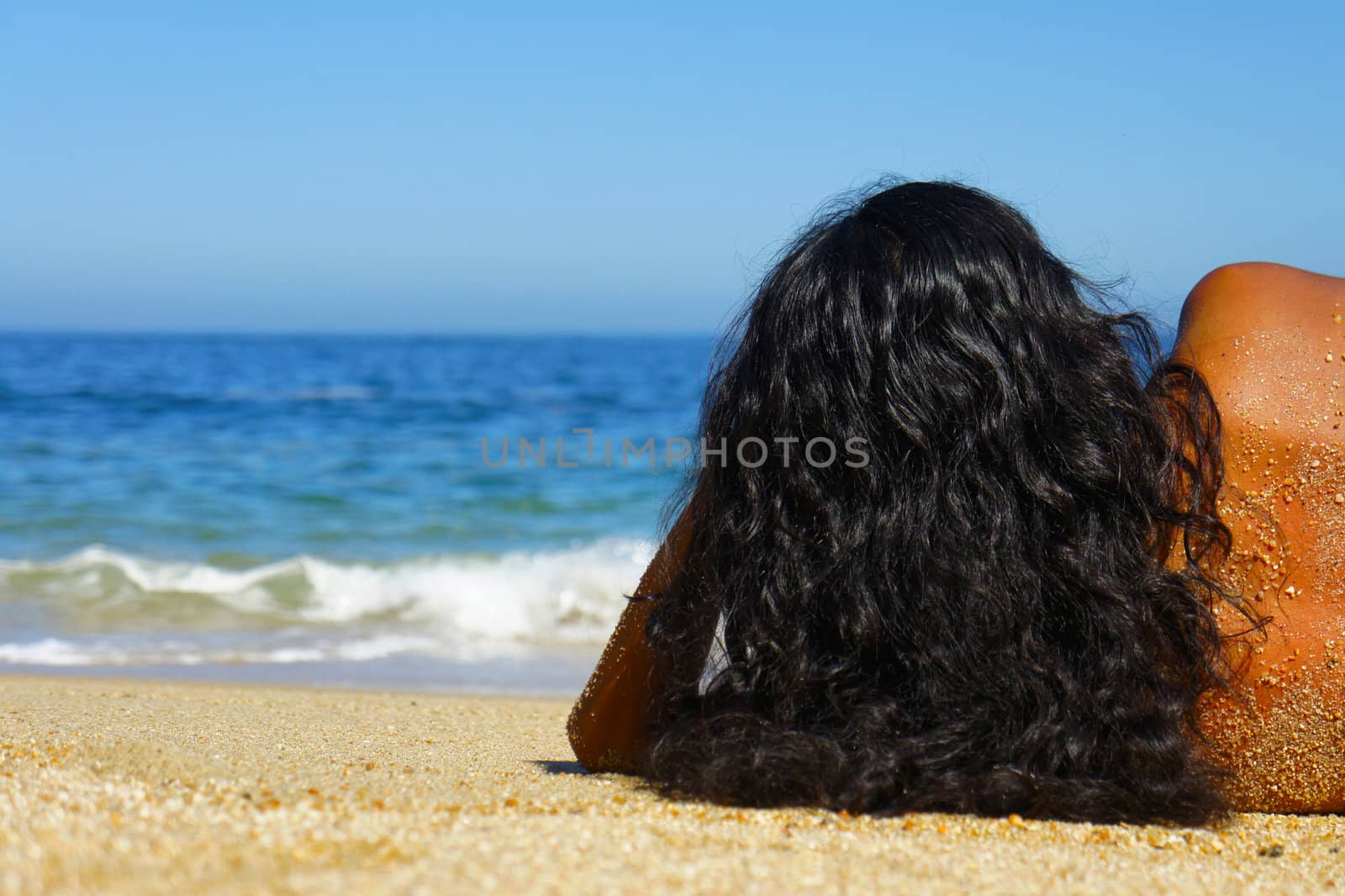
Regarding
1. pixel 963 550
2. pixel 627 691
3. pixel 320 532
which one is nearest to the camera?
pixel 963 550

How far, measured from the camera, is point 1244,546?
5.99ft

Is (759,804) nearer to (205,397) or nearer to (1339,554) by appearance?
(1339,554)

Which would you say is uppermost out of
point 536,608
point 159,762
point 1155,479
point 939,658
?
point 1155,479

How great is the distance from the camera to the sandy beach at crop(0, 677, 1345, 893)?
4.25 feet

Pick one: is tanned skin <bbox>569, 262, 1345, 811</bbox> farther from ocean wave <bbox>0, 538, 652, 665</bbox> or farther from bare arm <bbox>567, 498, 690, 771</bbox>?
ocean wave <bbox>0, 538, 652, 665</bbox>

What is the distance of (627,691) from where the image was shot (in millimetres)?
2121

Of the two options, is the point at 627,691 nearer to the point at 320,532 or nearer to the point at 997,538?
the point at 997,538

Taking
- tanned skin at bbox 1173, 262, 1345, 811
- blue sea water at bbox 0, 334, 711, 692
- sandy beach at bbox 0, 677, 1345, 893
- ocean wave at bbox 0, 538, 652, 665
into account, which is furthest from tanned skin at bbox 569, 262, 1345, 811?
ocean wave at bbox 0, 538, 652, 665

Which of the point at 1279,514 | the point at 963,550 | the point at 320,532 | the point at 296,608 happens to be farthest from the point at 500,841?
the point at 320,532

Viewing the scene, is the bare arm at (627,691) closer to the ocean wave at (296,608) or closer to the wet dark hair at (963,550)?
the wet dark hair at (963,550)

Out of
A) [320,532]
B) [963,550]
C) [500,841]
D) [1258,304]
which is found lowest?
[320,532]

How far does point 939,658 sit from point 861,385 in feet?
1.48

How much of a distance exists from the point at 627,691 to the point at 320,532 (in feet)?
22.0

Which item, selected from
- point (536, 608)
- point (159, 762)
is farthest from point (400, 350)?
point (159, 762)
